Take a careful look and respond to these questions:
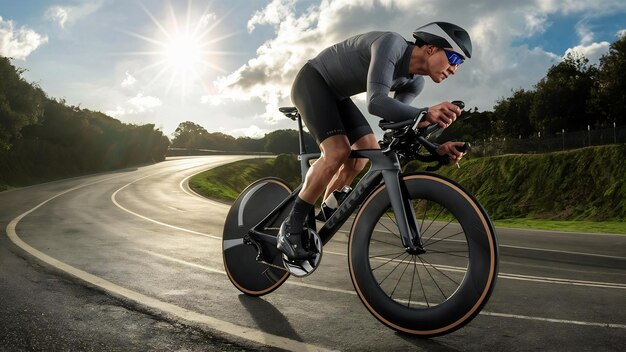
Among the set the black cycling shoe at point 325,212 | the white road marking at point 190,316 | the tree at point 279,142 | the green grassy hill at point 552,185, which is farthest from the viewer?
the tree at point 279,142

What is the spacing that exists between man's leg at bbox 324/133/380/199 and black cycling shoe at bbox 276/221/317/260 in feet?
1.39

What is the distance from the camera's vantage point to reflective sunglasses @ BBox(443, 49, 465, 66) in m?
3.66

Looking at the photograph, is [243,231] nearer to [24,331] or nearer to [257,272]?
[257,272]

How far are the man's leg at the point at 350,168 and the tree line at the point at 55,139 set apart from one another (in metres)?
39.3

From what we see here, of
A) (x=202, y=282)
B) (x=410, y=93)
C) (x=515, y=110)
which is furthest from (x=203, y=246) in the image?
(x=515, y=110)

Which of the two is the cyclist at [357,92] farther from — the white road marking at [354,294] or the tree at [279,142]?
the tree at [279,142]

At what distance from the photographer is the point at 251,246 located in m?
5.18

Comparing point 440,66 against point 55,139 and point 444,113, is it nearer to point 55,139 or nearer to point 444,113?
point 444,113

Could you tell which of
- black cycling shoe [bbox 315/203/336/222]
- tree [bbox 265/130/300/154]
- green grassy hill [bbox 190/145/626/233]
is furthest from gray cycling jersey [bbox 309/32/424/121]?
tree [bbox 265/130/300/154]

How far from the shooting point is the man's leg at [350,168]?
4.41 metres

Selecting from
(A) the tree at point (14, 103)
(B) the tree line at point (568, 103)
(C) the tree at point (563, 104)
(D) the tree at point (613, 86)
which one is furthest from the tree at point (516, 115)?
(A) the tree at point (14, 103)

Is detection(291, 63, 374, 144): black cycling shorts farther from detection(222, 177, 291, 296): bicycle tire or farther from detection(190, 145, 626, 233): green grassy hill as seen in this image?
detection(190, 145, 626, 233): green grassy hill

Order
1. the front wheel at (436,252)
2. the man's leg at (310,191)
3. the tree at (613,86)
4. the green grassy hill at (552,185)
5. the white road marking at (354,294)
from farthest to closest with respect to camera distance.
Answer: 1. the tree at (613,86)
2. the green grassy hill at (552,185)
3. the man's leg at (310,191)
4. the white road marking at (354,294)
5. the front wheel at (436,252)

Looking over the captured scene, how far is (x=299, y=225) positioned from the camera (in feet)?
14.3
